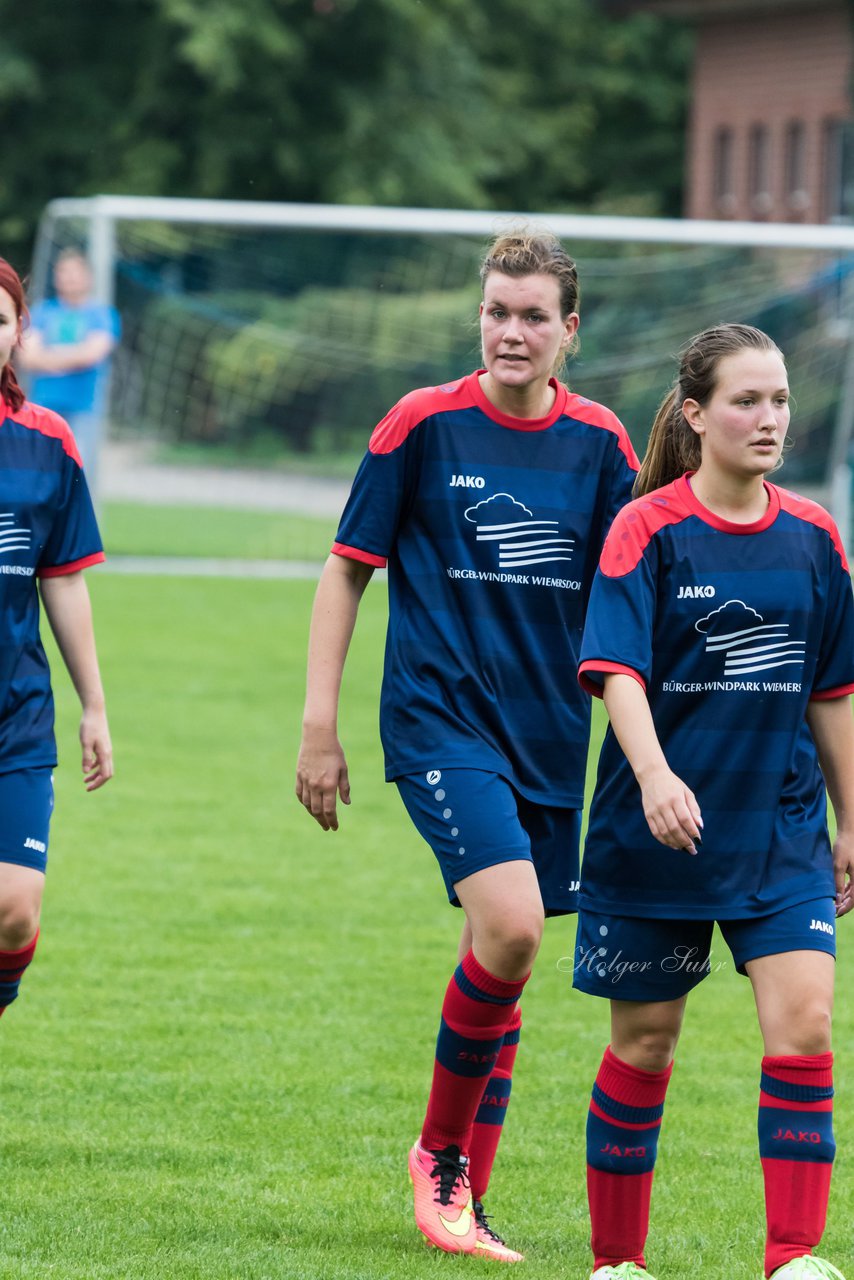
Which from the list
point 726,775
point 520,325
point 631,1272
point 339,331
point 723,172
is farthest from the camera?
point 723,172

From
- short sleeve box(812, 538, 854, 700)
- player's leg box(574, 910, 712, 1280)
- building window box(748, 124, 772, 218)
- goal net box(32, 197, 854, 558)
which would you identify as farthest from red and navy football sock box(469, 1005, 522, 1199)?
building window box(748, 124, 772, 218)

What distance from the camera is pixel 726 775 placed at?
401 cm

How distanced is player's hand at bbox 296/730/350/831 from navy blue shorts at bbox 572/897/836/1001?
29.4 inches

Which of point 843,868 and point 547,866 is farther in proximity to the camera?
point 547,866

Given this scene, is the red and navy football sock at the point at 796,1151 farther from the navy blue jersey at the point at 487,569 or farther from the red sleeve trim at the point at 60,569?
the red sleeve trim at the point at 60,569

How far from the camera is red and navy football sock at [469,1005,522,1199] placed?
482 centimetres

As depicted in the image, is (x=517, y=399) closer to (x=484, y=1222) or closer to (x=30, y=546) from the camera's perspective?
(x=30, y=546)

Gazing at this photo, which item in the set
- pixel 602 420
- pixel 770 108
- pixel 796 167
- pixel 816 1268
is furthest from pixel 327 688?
pixel 770 108

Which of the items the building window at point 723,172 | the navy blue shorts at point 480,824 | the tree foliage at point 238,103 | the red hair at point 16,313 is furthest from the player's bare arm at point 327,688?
the building window at point 723,172

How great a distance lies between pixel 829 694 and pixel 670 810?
552 mm

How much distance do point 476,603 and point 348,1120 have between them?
5.16 feet

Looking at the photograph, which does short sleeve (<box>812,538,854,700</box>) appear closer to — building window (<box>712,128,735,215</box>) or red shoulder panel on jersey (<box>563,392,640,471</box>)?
red shoulder panel on jersey (<box>563,392,640,471</box>)

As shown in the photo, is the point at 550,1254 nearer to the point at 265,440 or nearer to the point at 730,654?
the point at 730,654

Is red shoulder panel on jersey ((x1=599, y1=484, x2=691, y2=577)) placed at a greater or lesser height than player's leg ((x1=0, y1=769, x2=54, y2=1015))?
greater
